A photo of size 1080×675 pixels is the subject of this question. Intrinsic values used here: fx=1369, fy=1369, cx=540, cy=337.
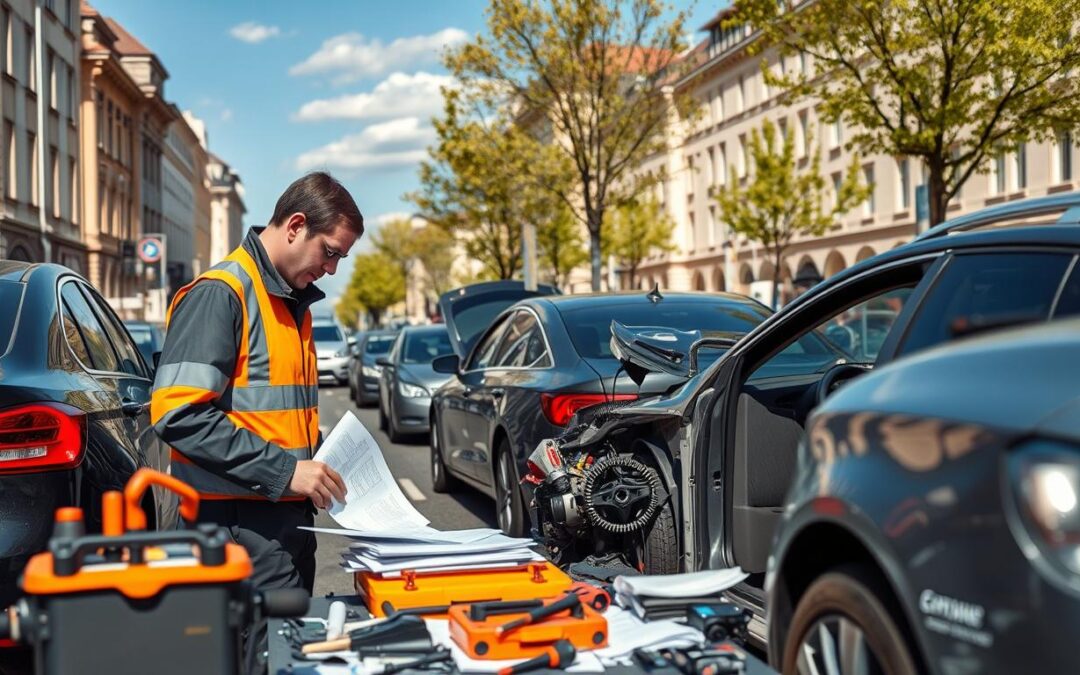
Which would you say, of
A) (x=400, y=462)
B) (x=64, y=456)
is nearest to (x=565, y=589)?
(x=64, y=456)

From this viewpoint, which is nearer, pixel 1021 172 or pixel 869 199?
pixel 1021 172

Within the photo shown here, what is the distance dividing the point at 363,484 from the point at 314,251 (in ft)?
2.17

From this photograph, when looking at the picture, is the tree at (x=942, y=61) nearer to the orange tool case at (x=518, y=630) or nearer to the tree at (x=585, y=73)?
the tree at (x=585, y=73)

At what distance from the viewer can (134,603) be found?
236cm

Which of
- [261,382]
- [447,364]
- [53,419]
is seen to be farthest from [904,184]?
[261,382]

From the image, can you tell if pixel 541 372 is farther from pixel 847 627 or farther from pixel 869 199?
pixel 869 199

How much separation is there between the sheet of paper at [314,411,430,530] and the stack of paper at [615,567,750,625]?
74 centimetres

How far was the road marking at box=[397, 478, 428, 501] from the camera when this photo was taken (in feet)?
36.6

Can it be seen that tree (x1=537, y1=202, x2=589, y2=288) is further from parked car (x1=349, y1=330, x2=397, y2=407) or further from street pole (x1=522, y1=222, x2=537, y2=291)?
street pole (x1=522, y1=222, x2=537, y2=291)

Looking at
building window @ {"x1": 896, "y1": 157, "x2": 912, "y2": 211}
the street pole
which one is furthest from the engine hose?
building window @ {"x1": 896, "y1": 157, "x2": 912, "y2": 211}

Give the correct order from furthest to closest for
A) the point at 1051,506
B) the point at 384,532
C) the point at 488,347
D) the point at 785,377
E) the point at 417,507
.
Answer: the point at 417,507 → the point at 488,347 → the point at 785,377 → the point at 384,532 → the point at 1051,506

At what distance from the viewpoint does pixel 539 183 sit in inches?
1400

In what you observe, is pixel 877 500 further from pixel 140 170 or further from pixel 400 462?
pixel 140 170

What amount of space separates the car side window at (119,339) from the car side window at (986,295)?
12.7 ft
